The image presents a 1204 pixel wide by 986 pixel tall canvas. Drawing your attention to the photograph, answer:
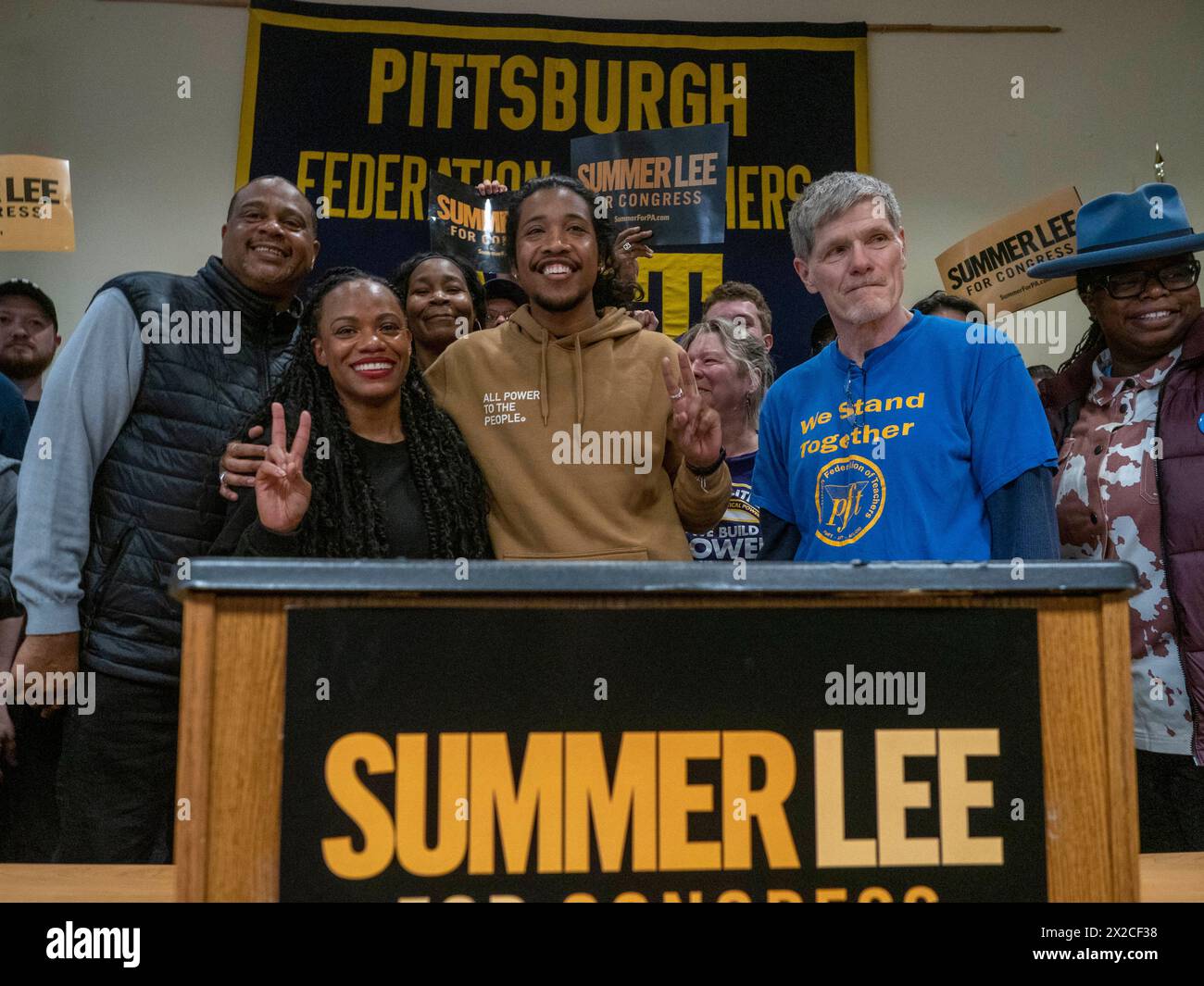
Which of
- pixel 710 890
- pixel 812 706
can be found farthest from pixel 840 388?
pixel 710 890

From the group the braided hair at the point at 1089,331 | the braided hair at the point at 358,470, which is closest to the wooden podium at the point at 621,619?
the braided hair at the point at 358,470

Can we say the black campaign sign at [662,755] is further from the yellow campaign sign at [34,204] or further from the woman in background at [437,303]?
the yellow campaign sign at [34,204]

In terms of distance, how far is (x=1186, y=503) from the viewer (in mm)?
2473

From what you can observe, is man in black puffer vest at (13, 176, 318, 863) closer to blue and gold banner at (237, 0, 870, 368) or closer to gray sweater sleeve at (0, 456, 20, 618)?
gray sweater sleeve at (0, 456, 20, 618)

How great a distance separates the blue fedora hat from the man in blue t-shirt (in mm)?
806

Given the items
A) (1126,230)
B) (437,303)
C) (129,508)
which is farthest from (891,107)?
(129,508)

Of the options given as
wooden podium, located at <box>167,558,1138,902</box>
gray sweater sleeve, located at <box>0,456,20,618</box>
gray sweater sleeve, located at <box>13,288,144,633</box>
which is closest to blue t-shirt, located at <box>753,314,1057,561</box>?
wooden podium, located at <box>167,558,1138,902</box>

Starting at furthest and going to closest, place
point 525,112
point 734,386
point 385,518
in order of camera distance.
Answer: point 525,112, point 734,386, point 385,518

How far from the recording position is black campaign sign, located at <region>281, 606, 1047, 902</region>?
1104 millimetres

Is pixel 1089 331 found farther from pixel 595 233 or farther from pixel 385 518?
pixel 385 518

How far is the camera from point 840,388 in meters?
2.07

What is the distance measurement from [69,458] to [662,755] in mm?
1965

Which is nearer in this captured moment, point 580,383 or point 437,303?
point 580,383

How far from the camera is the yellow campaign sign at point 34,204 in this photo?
3.56 meters
